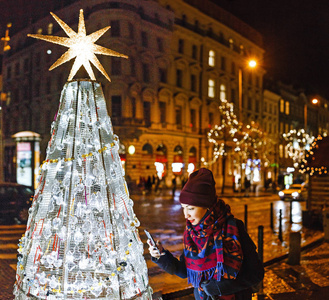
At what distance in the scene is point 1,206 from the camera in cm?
1579

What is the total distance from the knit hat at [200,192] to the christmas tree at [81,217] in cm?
200

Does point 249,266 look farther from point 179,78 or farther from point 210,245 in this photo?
point 179,78

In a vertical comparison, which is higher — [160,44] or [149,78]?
[160,44]

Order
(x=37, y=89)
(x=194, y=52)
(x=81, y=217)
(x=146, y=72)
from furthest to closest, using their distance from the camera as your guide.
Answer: (x=194, y=52) → (x=37, y=89) → (x=146, y=72) → (x=81, y=217)

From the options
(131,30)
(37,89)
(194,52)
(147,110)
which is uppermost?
(194,52)

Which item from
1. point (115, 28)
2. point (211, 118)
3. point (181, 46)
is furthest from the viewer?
point (211, 118)

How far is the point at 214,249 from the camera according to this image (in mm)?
2914

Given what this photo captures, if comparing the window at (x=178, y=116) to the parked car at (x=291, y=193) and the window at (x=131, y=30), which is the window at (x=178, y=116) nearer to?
the window at (x=131, y=30)

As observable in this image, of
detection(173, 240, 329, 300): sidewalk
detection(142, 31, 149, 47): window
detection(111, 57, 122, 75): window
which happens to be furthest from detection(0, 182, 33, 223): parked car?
detection(142, 31, 149, 47): window

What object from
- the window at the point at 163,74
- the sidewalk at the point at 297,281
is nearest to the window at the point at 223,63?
the window at the point at 163,74

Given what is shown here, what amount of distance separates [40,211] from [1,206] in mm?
12231

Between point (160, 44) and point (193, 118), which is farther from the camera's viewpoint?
point (193, 118)

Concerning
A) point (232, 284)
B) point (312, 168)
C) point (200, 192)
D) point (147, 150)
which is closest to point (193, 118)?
point (147, 150)

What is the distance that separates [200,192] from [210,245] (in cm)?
38
